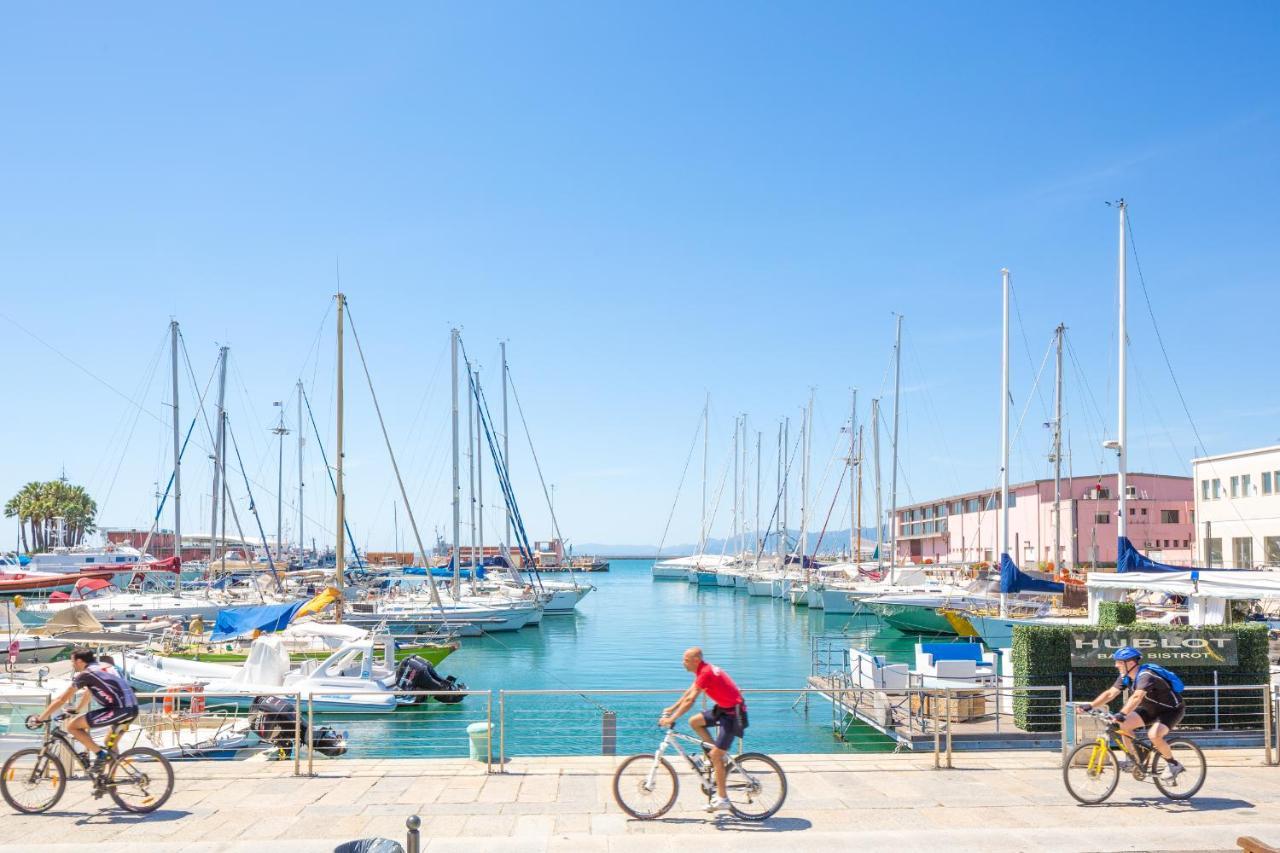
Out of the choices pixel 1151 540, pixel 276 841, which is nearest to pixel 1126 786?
pixel 276 841

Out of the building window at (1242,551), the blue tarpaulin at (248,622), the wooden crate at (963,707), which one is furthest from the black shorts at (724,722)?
the building window at (1242,551)

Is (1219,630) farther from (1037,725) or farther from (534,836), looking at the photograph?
(534,836)

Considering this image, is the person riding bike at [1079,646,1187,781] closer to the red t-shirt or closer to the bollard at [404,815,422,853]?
the red t-shirt

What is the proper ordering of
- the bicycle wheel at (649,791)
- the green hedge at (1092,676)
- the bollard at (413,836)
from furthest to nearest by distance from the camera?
the green hedge at (1092,676) → the bicycle wheel at (649,791) → the bollard at (413,836)

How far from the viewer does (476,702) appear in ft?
108

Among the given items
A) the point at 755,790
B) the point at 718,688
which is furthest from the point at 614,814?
the point at 718,688

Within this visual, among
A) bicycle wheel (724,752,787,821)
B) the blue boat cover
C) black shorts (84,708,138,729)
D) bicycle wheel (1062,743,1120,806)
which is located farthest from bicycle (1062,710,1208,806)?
the blue boat cover

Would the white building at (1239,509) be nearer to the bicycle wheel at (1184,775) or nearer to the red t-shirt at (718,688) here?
the bicycle wheel at (1184,775)

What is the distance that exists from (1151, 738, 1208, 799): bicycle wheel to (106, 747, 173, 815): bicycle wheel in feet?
37.3

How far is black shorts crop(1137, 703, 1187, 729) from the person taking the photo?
12.0 metres

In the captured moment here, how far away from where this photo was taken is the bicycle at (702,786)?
11.3 m

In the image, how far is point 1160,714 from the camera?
11977 millimetres

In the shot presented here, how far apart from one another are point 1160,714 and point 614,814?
21.1 feet

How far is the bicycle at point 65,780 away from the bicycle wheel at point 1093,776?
34.2 feet
